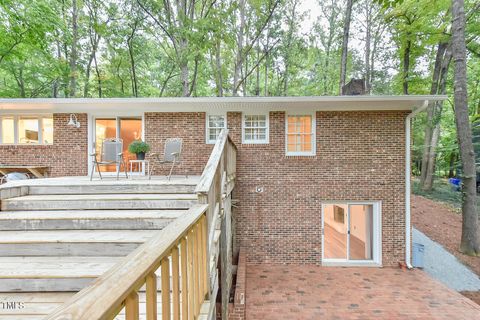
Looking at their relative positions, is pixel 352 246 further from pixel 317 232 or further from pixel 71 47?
pixel 71 47

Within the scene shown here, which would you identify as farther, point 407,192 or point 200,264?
point 407,192

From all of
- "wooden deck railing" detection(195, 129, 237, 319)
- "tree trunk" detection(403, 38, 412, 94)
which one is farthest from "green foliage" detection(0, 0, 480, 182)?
"wooden deck railing" detection(195, 129, 237, 319)

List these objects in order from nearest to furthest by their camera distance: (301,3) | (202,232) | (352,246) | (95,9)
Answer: (202,232) → (352,246) → (95,9) → (301,3)

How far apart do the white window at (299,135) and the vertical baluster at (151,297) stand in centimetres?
639

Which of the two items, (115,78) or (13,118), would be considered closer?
(13,118)

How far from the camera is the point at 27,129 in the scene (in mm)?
7102

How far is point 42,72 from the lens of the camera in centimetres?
1140

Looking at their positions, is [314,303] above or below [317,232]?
below

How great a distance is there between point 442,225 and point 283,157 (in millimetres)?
8053

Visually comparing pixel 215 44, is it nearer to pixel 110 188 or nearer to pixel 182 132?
pixel 182 132

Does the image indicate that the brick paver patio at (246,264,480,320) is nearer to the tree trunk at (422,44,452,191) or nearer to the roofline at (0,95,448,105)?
the roofline at (0,95,448,105)

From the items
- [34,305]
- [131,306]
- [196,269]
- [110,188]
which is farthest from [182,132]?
[131,306]

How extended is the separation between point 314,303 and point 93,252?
15.5ft

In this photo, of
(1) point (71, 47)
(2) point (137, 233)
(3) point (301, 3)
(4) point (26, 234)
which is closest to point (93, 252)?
(2) point (137, 233)
